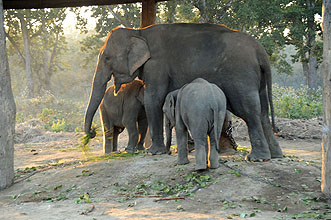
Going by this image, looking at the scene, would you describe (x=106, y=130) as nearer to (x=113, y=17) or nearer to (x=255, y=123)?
(x=255, y=123)

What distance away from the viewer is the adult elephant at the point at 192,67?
23.7 feet

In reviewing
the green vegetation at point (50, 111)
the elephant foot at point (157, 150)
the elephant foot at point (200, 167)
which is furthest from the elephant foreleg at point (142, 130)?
→ the green vegetation at point (50, 111)

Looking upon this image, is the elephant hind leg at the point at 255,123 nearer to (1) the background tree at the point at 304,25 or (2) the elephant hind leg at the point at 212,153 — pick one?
(2) the elephant hind leg at the point at 212,153

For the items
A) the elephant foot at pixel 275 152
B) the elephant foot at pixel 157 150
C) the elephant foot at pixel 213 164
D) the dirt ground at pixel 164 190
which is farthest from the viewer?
the elephant foot at pixel 157 150

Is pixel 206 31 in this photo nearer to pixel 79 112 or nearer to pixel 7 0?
pixel 7 0

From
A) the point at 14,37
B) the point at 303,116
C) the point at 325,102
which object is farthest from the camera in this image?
the point at 14,37

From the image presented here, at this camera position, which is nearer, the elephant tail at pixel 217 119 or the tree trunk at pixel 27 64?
the elephant tail at pixel 217 119

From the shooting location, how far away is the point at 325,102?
5.42m

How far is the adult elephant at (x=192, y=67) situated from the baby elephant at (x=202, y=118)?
2.83ft

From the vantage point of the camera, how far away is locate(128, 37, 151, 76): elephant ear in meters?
8.08

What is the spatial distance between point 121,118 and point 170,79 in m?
1.61

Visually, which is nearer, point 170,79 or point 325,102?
point 325,102

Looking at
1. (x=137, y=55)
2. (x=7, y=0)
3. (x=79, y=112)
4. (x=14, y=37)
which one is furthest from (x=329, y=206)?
(x=14, y=37)

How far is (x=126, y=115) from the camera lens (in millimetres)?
8758
